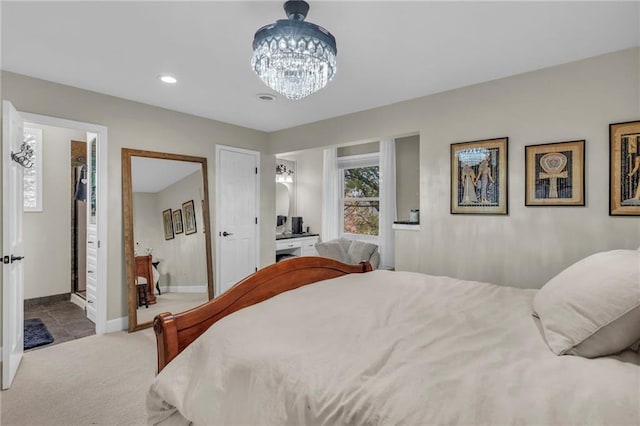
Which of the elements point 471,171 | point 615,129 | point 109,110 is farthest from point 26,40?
point 615,129

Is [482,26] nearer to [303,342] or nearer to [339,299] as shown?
[339,299]

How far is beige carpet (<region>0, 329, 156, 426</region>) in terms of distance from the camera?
2.04 metres

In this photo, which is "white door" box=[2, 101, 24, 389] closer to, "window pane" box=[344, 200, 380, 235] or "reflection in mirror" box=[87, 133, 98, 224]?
"reflection in mirror" box=[87, 133, 98, 224]

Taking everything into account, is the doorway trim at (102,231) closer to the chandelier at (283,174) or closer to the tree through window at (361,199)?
the chandelier at (283,174)

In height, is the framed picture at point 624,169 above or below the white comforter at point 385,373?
above

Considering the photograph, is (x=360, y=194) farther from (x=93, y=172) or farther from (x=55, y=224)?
(x=55, y=224)

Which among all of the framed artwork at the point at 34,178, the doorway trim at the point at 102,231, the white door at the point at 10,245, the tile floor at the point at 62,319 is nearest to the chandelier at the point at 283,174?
the doorway trim at the point at 102,231

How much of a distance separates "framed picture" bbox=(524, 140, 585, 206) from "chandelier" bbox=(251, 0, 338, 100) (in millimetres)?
1960

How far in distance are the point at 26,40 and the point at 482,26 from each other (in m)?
3.11

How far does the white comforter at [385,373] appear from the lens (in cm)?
89

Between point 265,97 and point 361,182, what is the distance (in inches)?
110

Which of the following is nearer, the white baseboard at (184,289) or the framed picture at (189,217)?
the white baseboard at (184,289)

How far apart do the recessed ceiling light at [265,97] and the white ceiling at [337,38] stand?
0.08 m

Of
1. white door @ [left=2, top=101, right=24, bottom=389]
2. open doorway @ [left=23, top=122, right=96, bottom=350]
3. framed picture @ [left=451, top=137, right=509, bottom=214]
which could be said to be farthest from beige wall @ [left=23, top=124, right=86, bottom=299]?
framed picture @ [left=451, top=137, right=509, bottom=214]
